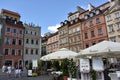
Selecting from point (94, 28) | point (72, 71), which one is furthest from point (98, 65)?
point (94, 28)

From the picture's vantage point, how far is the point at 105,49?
31.4 feet

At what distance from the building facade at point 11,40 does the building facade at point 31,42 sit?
1.33 metres

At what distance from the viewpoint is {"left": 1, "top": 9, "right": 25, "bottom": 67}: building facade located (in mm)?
41656

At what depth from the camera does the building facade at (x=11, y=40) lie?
4166 centimetres

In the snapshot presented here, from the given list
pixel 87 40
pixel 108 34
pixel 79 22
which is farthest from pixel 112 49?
pixel 79 22

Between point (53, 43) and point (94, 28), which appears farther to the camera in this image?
point (53, 43)

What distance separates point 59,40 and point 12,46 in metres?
15.4

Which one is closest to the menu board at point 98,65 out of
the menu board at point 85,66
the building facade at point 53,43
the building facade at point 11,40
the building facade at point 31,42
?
the menu board at point 85,66

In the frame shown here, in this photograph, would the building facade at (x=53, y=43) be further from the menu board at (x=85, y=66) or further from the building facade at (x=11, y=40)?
the menu board at (x=85, y=66)

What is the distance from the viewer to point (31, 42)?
4794 centimetres

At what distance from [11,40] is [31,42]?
254 inches

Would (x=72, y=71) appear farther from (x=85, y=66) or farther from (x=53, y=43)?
(x=53, y=43)

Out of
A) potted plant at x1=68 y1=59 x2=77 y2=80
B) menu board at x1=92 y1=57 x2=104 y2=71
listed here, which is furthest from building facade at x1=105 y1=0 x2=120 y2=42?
menu board at x1=92 y1=57 x2=104 y2=71

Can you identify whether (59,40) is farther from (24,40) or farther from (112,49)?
(112,49)
